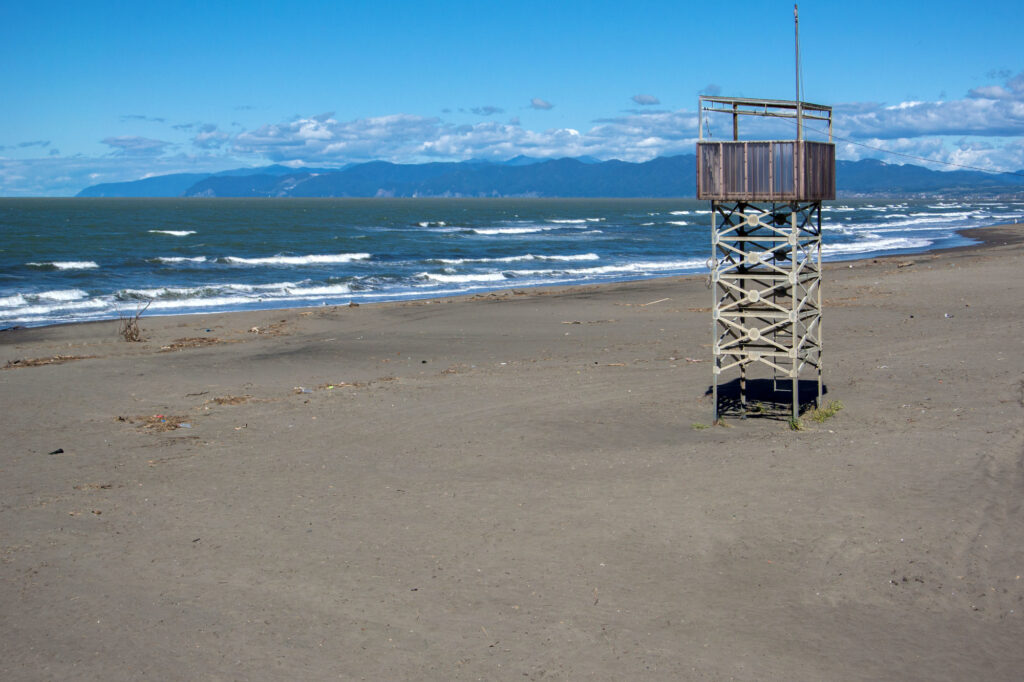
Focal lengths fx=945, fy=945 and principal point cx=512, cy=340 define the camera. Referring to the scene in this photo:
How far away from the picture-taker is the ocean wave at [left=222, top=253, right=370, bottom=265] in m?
41.1

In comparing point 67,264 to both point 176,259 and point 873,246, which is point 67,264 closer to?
point 176,259

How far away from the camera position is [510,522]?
26.3 feet

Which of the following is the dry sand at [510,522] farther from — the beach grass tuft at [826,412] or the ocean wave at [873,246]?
the ocean wave at [873,246]

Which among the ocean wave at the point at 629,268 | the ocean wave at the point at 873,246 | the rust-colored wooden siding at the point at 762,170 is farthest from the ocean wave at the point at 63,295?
the ocean wave at the point at 873,246

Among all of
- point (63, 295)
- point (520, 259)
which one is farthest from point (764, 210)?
point (520, 259)

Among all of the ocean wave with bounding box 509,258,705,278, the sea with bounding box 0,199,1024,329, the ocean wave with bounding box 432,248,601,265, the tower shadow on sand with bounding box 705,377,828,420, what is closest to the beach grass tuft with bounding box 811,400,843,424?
the tower shadow on sand with bounding box 705,377,828,420

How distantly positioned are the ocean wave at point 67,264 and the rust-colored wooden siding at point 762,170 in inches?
1275

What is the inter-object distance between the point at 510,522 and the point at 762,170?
4815 millimetres

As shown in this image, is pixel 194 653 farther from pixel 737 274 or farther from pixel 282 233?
pixel 282 233

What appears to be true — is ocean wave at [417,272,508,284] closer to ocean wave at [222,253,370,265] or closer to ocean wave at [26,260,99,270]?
ocean wave at [222,253,370,265]

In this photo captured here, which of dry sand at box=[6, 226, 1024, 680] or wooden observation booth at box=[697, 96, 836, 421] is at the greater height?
wooden observation booth at box=[697, 96, 836, 421]

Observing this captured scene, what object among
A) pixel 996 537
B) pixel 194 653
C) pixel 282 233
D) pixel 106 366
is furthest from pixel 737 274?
pixel 282 233

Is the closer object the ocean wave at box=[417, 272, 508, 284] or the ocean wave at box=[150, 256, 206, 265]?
the ocean wave at box=[417, 272, 508, 284]

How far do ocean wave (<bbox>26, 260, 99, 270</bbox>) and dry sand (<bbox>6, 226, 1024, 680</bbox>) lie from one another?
77.8ft
